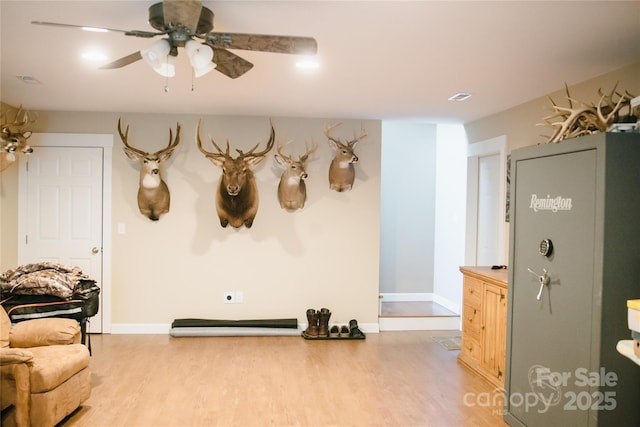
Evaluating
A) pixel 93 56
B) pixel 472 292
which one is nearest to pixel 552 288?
pixel 472 292

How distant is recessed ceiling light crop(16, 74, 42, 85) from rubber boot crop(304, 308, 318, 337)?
11.2ft

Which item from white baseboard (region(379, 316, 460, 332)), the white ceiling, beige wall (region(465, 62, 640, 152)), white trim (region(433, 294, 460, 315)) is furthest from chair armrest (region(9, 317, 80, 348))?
white trim (region(433, 294, 460, 315))

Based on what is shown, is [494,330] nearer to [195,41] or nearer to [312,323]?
[312,323]

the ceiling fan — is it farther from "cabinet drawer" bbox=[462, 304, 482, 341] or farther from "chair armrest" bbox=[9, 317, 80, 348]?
"cabinet drawer" bbox=[462, 304, 482, 341]

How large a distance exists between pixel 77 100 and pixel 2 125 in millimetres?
746

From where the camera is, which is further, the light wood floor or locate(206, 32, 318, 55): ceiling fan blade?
the light wood floor

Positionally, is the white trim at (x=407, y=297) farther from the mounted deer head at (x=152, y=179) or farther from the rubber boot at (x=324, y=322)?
the mounted deer head at (x=152, y=179)

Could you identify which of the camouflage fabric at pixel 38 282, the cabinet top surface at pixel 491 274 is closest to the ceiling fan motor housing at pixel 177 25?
the camouflage fabric at pixel 38 282

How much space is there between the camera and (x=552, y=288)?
2.79 meters

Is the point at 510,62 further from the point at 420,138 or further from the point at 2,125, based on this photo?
the point at 2,125

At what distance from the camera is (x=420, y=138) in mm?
6734

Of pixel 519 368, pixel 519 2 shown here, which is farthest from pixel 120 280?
pixel 519 2

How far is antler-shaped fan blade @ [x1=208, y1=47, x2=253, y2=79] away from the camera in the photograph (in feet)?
8.07

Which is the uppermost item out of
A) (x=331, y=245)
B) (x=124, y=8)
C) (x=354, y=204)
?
(x=124, y=8)
